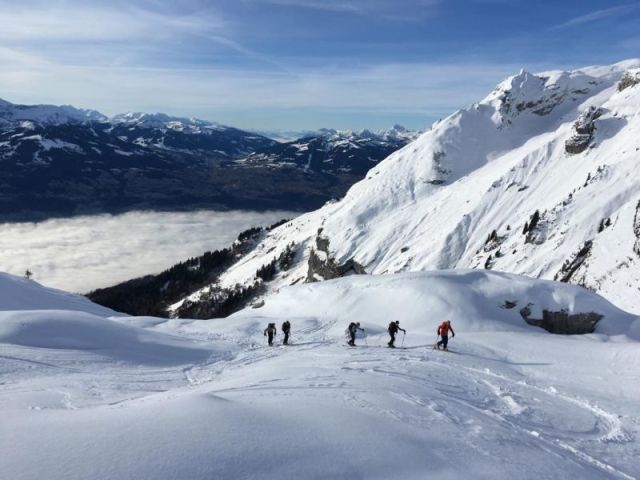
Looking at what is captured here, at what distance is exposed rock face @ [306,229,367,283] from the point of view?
13988cm

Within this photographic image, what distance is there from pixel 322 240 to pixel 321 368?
13939cm

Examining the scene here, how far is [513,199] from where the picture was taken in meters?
125

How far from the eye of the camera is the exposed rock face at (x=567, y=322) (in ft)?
115

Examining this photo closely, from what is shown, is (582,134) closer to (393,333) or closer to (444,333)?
(393,333)

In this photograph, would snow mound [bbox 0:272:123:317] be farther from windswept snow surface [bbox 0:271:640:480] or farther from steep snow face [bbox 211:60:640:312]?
steep snow face [bbox 211:60:640:312]

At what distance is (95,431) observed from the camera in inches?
426

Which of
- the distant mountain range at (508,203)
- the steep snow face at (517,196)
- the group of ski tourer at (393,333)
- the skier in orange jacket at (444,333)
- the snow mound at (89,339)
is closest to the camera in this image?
the snow mound at (89,339)

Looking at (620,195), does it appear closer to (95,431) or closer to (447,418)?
(447,418)

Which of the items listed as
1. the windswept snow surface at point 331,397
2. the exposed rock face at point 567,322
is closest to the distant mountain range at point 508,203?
the exposed rock face at point 567,322

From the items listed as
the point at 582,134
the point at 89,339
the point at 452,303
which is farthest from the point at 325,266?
the point at 89,339

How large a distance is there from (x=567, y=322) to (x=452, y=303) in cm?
797

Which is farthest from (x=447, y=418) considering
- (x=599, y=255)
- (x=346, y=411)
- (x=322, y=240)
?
(x=322, y=240)

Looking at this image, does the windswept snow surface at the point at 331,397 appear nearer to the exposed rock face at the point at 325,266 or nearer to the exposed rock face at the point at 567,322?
the exposed rock face at the point at 567,322

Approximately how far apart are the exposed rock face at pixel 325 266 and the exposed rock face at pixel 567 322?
100 metres
